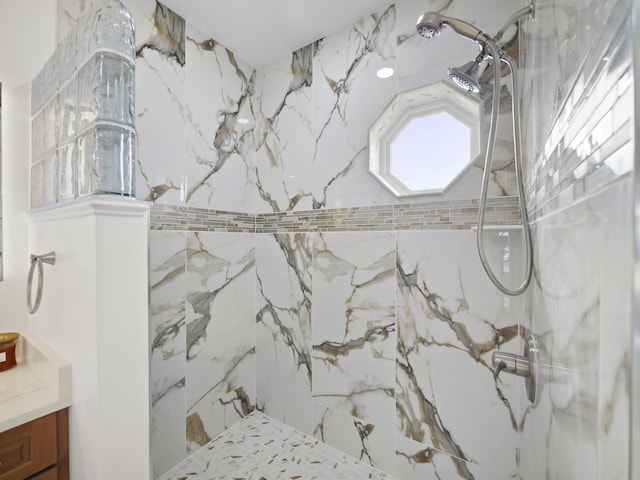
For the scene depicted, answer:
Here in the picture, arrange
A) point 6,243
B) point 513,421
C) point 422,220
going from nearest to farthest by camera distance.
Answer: point 513,421 < point 6,243 < point 422,220

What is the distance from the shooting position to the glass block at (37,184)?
121 cm

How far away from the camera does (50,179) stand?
112cm

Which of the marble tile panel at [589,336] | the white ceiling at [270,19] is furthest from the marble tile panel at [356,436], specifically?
the white ceiling at [270,19]

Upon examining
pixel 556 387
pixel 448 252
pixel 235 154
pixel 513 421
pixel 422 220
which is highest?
pixel 235 154

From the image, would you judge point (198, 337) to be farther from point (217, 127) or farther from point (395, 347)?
point (217, 127)

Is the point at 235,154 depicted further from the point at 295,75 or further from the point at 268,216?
the point at 295,75

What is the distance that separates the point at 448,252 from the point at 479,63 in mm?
743

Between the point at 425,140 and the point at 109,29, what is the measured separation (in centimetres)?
125

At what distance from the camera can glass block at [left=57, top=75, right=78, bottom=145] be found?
37.6 inches

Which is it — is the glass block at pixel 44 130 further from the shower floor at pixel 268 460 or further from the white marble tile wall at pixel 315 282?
the shower floor at pixel 268 460

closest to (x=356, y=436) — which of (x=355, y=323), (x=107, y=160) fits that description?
(x=355, y=323)

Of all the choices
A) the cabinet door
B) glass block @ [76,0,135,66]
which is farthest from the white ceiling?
the cabinet door

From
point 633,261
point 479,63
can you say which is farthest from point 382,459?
point 479,63

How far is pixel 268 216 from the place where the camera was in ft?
6.53
